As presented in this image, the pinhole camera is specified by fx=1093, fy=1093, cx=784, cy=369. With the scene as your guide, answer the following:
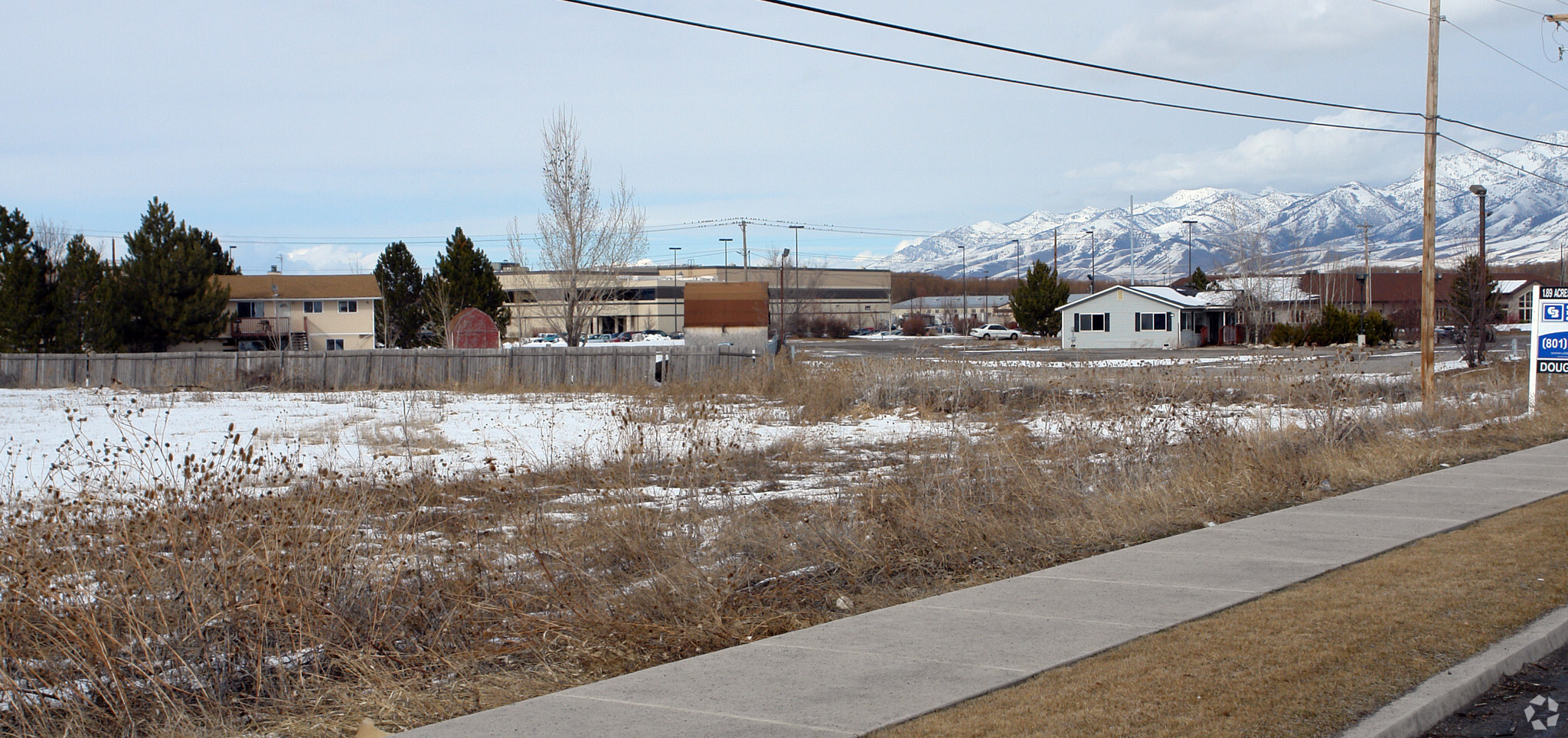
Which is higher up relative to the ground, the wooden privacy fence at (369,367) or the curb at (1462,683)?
the wooden privacy fence at (369,367)

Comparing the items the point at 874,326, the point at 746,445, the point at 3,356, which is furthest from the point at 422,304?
the point at 874,326

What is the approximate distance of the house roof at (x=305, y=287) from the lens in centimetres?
6588

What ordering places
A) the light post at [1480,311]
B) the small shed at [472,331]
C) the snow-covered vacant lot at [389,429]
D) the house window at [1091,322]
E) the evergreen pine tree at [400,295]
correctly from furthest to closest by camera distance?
the house window at [1091,322] < the evergreen pine tree at [400,295] < the small shed at [472,331] < the light post at [1480,311] < the snow-covered vacant lot at [389,429]

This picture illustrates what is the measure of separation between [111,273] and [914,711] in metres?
54.4

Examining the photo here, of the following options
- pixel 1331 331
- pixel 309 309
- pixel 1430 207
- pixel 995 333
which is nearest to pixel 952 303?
pixel 995 333

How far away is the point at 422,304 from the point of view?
55.0 meters

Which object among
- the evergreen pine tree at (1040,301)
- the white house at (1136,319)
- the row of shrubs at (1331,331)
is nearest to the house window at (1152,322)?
the white house at (1136,319)

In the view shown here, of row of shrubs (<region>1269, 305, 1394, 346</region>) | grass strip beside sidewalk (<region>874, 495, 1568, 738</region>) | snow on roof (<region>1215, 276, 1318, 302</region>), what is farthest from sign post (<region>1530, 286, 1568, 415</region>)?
snow on roof (<region>1215, 276, 1318, 302</region>)

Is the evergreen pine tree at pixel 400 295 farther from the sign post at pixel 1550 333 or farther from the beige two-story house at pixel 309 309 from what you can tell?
the sign post at pixel 1550 333

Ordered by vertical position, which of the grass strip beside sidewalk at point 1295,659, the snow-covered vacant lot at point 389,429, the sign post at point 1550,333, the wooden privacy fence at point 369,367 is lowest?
the grass strip beside sidewalk at point 1295,659

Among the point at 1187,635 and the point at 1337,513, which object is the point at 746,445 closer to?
the point at 1337,513

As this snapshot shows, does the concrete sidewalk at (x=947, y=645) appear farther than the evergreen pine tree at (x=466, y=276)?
No

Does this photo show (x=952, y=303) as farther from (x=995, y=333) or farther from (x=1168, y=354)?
(x=1168, y=354)

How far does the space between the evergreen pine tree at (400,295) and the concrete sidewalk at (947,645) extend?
50.6 metres
